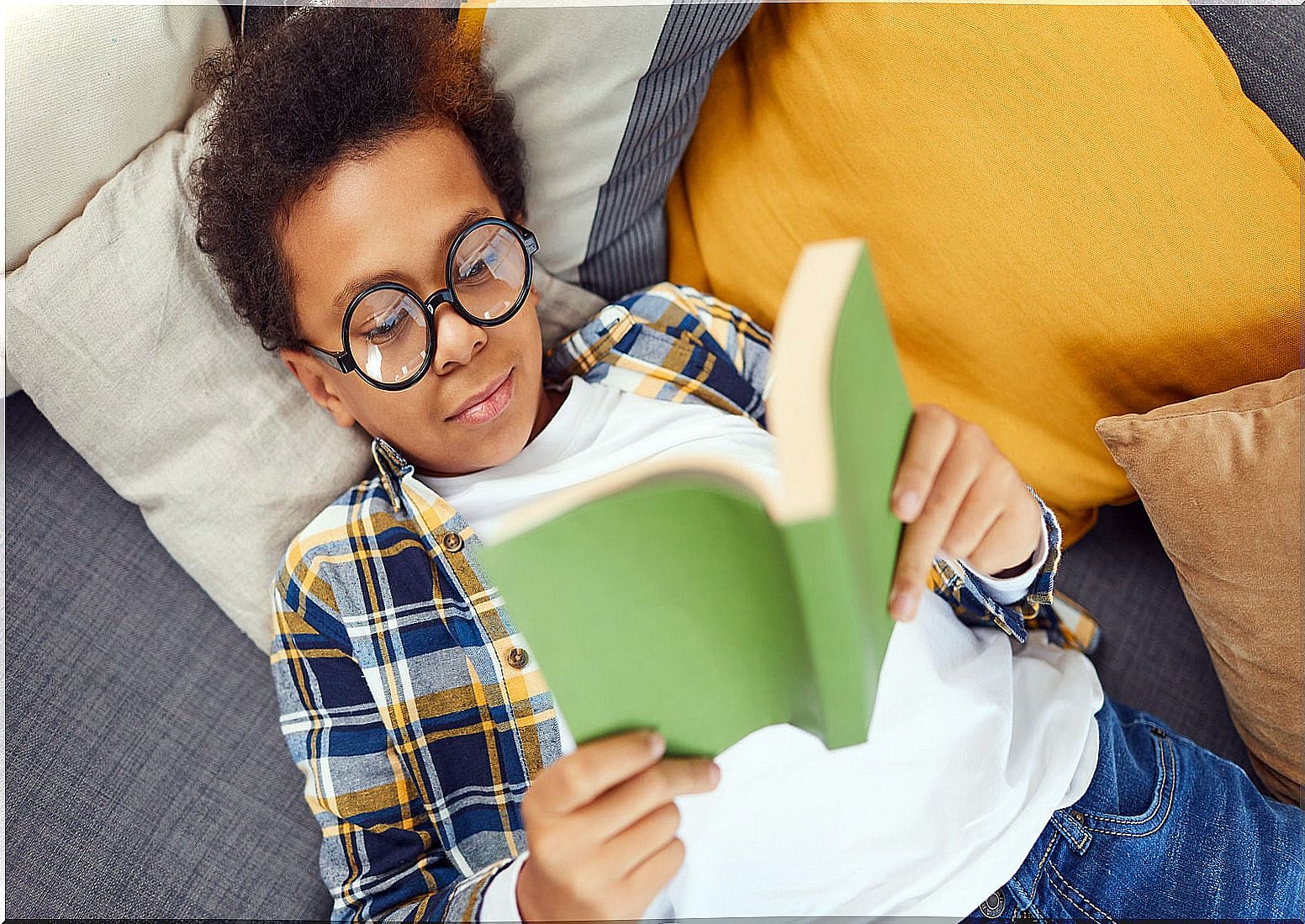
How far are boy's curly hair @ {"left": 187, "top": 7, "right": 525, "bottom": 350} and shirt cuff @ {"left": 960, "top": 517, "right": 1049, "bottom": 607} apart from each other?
0.71 m

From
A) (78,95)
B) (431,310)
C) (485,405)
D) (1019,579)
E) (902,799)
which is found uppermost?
(78,95)

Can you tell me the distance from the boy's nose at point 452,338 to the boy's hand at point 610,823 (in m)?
0.45

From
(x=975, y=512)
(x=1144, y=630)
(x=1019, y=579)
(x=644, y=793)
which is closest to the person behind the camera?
(x=644, y=793)

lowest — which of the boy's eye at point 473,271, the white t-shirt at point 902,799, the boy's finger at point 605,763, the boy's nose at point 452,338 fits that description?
the white t-shirt at point 902,799

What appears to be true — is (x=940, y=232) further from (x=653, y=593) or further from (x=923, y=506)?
(x=653, y=593)

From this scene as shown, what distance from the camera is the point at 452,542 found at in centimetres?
103

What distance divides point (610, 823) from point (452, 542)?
0.48 m

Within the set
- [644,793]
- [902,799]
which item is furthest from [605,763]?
[902,799]

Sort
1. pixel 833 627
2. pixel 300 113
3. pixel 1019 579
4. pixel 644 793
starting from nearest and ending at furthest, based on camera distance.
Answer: pixel 833 627, pixel 644 793, pixel 1019 579, pixel 300 113

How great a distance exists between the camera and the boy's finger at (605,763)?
0.59 metres

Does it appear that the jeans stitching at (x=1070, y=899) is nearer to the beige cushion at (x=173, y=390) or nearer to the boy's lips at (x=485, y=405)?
the boy's lips at (x=485, y=405)

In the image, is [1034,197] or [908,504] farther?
[1034,197]

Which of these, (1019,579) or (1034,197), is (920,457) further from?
(1034,197)

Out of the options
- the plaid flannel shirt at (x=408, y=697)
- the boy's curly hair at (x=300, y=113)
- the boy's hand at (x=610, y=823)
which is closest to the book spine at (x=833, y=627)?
the boy's hand at (x=610, y=823)
